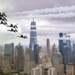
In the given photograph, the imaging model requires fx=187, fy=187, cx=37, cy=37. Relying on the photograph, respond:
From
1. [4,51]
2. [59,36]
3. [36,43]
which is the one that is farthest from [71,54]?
[4,51]

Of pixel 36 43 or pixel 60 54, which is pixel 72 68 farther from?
pixel 36 43

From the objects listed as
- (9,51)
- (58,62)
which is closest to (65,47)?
(58,62)

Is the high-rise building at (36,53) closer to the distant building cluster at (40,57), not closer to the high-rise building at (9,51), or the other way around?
the distant building cluster at (40,57)

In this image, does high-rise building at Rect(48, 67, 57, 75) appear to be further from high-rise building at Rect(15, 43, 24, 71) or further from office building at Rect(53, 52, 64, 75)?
high-rise building at Rect(15, 43, 24, 71)

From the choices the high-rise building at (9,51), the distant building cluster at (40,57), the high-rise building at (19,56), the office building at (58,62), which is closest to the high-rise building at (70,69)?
the distant building cluster at (40,57)

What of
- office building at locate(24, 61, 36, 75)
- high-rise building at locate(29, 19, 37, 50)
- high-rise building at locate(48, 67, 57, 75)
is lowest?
high-rise building at locate(48, 67, 57, 75)

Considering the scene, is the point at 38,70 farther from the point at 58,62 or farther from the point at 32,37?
the point at 32,37

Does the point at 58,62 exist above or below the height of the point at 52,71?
above

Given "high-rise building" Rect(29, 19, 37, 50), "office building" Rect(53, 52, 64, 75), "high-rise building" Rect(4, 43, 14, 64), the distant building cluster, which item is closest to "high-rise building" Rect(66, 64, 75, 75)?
the distant building cluster
